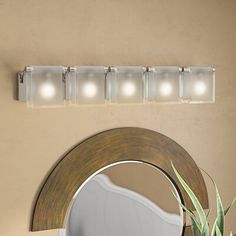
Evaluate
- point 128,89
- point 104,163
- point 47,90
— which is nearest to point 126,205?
point 104,163

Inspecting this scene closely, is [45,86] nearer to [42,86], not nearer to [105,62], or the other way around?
[42,86]

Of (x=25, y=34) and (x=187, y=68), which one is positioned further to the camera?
(x=187, y=68)

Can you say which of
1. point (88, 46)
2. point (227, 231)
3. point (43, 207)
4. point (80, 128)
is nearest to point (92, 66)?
point (88, 46)

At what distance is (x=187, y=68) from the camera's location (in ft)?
6.27

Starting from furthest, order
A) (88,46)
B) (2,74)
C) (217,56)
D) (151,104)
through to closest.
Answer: (217,56)
(151,104)
(88,46)
(2,74)

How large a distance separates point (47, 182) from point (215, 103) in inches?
32.5

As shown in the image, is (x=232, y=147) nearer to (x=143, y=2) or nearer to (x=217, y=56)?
(x=217, y=56)

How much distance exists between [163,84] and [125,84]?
16 centimetres

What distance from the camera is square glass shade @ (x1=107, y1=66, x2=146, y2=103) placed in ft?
5.83

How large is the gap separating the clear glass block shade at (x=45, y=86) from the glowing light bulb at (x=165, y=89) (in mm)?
397

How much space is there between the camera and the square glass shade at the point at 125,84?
178 cm

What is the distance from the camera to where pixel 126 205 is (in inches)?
75.5

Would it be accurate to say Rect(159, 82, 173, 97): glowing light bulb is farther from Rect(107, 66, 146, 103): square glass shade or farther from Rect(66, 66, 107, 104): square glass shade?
Rect(66, 66, 107, 104): square glass shade

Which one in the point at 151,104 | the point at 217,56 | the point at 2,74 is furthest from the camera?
the point at 217,56
